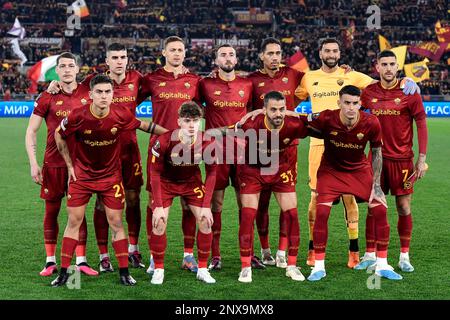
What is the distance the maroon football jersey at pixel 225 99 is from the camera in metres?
7.52

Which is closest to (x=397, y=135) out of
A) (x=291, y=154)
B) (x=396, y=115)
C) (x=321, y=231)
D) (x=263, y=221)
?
(x=396, y=115)

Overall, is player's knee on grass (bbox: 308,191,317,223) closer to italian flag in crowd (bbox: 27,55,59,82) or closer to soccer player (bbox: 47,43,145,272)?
soccer player (bbox: 47,43,145,272)

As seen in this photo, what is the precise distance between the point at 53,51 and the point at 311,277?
99.7 ft

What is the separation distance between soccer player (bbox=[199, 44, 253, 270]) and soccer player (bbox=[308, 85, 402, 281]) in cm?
89

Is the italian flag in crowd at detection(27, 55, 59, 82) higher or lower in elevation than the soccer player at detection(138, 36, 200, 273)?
lower

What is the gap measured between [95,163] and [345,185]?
2346mm

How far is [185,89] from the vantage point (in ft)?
24.7

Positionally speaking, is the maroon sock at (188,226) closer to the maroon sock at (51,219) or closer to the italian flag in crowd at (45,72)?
the maroon sock at (51,219)

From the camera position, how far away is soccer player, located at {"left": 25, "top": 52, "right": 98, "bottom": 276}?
7.21m

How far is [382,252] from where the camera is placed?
702 cm

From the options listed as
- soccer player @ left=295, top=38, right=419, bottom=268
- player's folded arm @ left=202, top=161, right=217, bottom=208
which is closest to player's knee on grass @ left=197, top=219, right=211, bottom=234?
player's folded arm @ left=202, top=161, right=217, bottom=208

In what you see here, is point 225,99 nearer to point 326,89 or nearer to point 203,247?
point 326,89

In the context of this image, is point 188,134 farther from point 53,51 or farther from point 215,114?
point 53,51

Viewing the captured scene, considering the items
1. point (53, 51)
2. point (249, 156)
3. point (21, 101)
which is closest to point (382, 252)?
point (249, 156)
